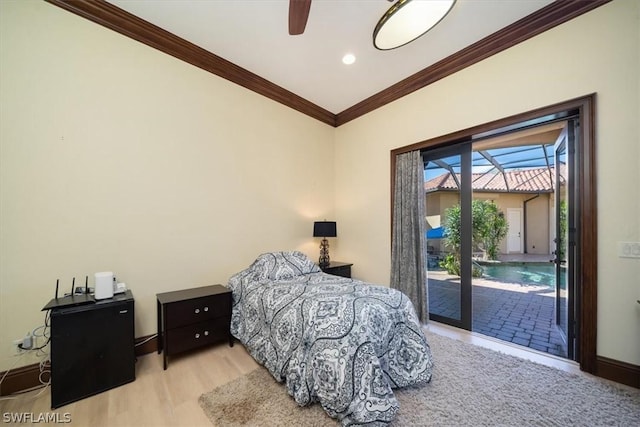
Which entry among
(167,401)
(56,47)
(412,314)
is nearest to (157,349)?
(167,401)

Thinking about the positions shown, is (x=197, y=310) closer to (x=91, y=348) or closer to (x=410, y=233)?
(x=91, y=348)

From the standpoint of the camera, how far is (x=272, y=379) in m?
1.90

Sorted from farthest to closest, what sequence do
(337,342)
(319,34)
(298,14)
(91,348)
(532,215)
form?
1. (532,215)
2. (319,34)
3. (91,348)
4. (298,14)
5. (337,342)

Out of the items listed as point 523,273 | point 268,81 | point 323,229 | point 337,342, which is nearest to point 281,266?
point 323,229

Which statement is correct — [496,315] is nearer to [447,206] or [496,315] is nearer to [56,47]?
[447,206]

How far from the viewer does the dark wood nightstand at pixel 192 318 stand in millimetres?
2070

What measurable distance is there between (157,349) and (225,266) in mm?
981

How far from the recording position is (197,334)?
2.22 m

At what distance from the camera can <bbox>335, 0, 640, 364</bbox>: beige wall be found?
1812mm

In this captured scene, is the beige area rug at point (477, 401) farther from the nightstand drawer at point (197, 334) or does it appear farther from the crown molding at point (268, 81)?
the crown molding at point (268, 81)

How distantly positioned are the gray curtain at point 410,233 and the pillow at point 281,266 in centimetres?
114

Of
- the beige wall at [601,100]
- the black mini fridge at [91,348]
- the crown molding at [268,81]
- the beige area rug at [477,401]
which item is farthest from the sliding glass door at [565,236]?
the black mini fridge at [91,348]

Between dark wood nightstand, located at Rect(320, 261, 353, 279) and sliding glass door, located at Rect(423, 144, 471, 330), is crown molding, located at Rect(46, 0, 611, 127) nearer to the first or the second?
sliding glass door, located at Rect(423, 144, 471, 330)

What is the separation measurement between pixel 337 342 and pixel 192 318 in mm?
1455
